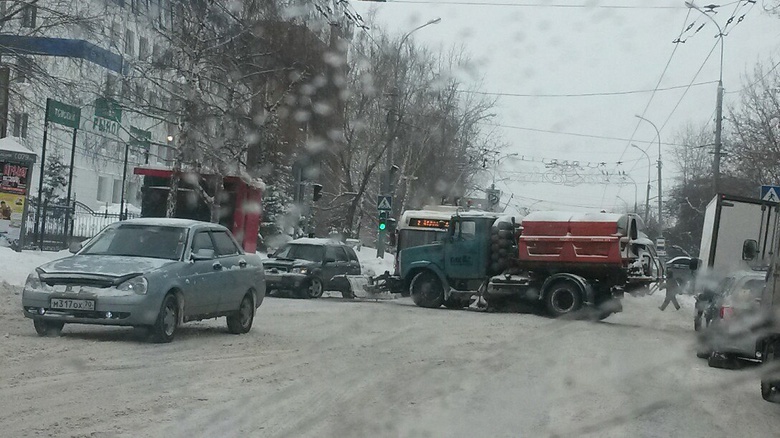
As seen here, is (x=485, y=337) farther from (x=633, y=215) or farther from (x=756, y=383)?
(x=633, y=215)

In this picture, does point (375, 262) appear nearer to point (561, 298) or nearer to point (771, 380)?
point (561, 298)

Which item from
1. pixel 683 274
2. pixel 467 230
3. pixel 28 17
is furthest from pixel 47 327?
pixel 683 274


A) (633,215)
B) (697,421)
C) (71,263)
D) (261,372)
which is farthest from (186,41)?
(697,421)

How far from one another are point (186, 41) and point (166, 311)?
19.3 meters

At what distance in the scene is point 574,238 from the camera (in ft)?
83.4

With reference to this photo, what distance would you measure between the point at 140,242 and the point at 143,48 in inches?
694

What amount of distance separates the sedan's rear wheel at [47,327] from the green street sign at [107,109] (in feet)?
47.8

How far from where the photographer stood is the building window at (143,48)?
99.6ft

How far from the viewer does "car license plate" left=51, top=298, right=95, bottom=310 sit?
1252 centimetres

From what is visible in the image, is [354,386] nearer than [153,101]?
Yes

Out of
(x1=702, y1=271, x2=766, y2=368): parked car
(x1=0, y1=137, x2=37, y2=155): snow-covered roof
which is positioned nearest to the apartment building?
(x1=0, y1=137, x2=37, y2=155): snow-covered roof

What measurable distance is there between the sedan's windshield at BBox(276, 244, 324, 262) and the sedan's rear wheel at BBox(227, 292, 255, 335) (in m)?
13.2

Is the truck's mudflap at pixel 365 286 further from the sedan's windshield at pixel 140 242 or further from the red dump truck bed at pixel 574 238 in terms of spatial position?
the sedan's windshield at pixel 140 242

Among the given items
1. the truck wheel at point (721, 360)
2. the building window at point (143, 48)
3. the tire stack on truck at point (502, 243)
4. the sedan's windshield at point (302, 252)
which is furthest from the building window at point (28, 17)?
the truck wheel at point (721, 360)
